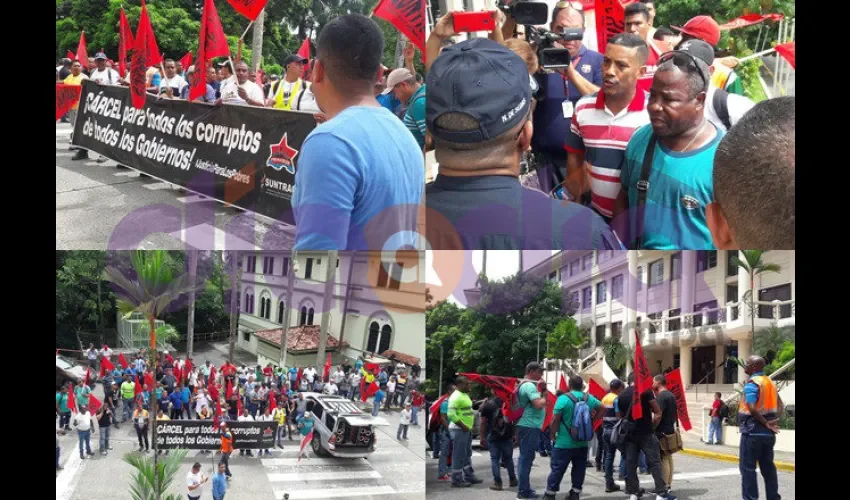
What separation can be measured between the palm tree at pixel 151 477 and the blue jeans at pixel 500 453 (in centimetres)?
144

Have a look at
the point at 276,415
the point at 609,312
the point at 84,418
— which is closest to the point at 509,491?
the point at 609,312

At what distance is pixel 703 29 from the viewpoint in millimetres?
5633

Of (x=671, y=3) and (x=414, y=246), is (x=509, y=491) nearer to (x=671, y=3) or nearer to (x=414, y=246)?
(x=414, y=246)

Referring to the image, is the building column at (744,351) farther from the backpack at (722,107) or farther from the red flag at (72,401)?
the red flag at (72,401)

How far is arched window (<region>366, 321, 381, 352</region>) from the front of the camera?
4953 mm

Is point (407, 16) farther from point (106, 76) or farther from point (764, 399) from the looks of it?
point (764, 399)

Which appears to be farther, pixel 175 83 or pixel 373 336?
pixel 175 83

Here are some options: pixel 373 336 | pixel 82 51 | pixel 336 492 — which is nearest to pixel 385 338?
pixel 373 336

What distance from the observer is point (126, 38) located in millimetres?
7473

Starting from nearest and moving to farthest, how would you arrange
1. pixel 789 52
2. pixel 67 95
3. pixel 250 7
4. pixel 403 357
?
pixel 403 357
pixel 789 52
pixel 250 7
pixel 67 95

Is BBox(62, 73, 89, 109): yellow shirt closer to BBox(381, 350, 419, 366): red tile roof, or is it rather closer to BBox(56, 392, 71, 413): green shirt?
BBox(56, 392, 71, 413): green shirt

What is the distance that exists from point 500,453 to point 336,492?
2.63 ft
